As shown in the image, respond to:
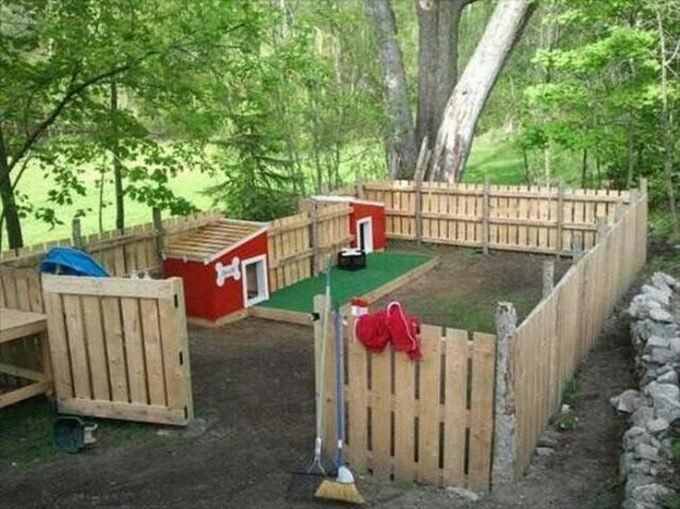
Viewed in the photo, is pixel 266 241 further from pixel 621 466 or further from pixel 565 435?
pixel 621 466

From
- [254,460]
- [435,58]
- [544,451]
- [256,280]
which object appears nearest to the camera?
[544,451]

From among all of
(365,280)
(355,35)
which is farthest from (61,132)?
(355,35)

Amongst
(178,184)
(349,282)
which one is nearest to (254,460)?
(349,282)

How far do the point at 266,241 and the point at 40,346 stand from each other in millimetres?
4534

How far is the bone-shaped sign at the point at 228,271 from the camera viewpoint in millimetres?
9883

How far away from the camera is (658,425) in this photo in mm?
5172

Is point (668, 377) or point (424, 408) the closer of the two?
point (424, 408)

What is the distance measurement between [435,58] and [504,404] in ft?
42.2

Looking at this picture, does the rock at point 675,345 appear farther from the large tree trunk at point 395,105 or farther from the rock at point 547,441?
the large tree trunk at point 395,105

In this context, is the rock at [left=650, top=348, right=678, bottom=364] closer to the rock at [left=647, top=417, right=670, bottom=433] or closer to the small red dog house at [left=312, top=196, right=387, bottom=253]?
the rock at [left=647, top=417, right=670, bottom=433]

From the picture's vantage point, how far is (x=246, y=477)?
5.58 meters

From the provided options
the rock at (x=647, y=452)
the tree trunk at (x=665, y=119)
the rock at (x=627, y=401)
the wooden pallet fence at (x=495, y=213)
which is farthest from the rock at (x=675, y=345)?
the tree trunk at (x=665, y=119)

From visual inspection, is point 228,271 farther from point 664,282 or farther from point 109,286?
point 664,282

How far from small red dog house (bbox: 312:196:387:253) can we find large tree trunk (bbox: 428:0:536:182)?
220 cm
